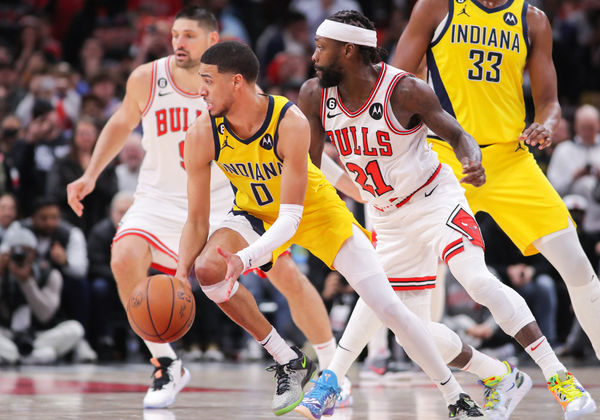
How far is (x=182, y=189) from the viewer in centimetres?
652

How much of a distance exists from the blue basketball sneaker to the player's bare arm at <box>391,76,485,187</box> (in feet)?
4.41

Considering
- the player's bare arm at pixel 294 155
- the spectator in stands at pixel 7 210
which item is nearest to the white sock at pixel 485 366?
the player's bare arm at pixel 294 155

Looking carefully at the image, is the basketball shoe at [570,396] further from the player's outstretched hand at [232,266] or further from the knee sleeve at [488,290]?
the player's outstretched hand at [232,266]

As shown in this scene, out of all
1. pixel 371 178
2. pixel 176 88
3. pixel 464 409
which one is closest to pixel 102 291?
pixel 176 88

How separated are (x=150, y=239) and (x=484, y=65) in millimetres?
2376

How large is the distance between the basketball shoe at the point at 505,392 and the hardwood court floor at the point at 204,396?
0.31ft

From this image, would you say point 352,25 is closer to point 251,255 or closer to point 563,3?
point 251,255

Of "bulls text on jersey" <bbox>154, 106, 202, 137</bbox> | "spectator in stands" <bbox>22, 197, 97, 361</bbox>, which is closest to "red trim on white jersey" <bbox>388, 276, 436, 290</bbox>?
"bulls text on jersey" <bbox>154, 106, 202, 137</bbox>

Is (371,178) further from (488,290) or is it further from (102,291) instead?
(102,291)

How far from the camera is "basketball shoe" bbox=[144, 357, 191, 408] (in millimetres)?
5855

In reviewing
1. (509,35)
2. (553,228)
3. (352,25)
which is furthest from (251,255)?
(509,35)

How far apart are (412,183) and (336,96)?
2.05 ft

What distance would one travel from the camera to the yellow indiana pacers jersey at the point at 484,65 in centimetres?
563

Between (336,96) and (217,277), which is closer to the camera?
(217,277)
